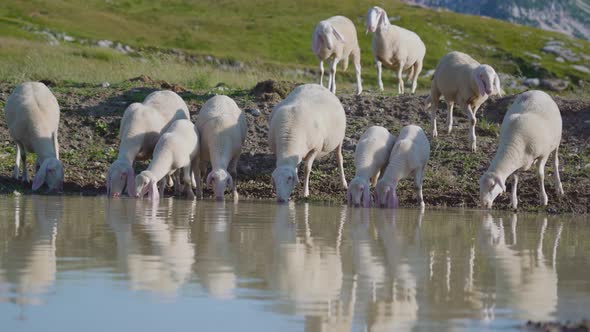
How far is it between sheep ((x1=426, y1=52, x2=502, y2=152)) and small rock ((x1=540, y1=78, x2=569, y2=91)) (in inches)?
1089

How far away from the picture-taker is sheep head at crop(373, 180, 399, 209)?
13469 millimetres

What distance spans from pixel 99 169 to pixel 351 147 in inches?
148

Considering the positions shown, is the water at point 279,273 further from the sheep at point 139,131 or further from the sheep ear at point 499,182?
the sheep at point 139,131

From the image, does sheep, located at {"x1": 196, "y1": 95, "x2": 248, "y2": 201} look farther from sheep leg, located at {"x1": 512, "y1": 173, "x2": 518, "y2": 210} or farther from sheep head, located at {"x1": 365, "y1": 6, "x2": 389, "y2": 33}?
sheep head, located at {"x1": 365, "y1": 6, "x2": 389, "y2": 33}

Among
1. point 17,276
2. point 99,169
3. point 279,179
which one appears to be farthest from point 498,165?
point 17,276

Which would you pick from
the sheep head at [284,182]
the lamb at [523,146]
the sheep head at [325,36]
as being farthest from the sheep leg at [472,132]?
the sheep head at [325,36]

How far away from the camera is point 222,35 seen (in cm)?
5472

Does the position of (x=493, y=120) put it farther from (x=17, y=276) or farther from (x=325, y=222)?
(x=17, y=276)

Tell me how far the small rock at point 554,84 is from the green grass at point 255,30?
1.55 metres

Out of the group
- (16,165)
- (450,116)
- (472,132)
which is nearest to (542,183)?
(472,132)

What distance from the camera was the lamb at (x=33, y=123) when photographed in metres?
15.4

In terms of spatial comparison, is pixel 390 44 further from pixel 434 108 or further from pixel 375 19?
pixel 434 108

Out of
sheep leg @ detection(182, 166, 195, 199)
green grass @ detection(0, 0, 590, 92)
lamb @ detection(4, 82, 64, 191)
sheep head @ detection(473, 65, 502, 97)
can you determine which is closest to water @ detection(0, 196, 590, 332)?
sheep leg @ detection(182, 166, 195, 199)

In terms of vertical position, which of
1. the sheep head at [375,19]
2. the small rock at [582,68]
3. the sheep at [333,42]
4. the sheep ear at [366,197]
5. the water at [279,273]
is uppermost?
the small rock at [582,68]
